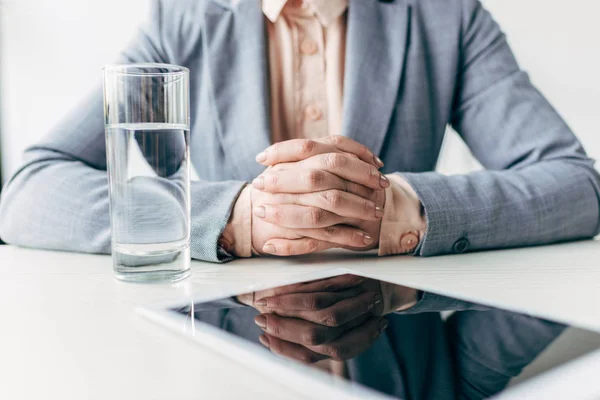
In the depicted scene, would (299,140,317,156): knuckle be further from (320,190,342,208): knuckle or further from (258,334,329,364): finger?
(258,334,329,364): finger

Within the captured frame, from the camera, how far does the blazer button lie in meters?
0.74

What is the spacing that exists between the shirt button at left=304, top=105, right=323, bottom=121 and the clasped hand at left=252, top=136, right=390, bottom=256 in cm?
42

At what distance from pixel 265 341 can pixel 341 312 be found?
86 millimetres

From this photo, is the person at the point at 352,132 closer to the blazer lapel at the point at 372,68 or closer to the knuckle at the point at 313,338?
the blazer lapel at the point at 372,68

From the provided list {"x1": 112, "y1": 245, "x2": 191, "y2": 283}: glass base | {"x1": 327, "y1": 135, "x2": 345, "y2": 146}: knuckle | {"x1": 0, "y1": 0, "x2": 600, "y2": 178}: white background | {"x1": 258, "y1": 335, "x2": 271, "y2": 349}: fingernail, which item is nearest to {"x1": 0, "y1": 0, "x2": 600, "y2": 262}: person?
{"x1": 327, "y1": 135, "x2": 345, "y2": 146}: knuckle

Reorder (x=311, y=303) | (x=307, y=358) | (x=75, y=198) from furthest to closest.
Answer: (x=75, y=198) < (x=311, y=303) < (x=307, y=358)

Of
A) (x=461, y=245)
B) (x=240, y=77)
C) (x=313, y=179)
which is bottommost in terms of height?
(x=461, y=245)

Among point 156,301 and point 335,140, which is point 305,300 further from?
point 335,140

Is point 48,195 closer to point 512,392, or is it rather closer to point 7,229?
point 7,229

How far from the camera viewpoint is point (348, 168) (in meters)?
0.69

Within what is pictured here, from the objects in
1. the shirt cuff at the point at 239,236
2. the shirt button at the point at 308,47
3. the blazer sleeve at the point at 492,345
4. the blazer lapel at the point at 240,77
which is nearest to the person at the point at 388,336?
the blazer sleeve at the point at 492,345

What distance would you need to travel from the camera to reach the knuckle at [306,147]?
2.30ft

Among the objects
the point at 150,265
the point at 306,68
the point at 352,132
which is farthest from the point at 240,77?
the point at 150,265

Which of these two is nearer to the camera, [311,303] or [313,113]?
[311,303]
